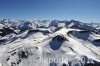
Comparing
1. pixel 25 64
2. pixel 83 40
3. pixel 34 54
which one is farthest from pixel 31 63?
pixel 83 40

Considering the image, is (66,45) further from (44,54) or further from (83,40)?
(83,40)

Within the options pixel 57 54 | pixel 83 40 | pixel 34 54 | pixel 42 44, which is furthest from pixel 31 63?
pixel 83 40

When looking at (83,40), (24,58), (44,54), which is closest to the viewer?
(24,58)

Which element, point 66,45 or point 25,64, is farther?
point 66,45

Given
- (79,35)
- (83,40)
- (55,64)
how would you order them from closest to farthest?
(55,64), (83,40), (79,35)

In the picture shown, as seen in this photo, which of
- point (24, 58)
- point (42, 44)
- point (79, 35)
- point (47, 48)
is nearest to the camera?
point (24, 58)

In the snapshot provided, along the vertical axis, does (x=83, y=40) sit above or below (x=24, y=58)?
below

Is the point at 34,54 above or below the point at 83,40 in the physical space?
above

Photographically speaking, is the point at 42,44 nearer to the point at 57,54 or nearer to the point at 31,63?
the point at 57,54

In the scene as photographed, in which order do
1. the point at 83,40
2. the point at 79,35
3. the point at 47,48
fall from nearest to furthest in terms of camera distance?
the point at 47,48
the point at 83,40
the point at 79,35

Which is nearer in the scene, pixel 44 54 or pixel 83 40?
pixel 44 54
